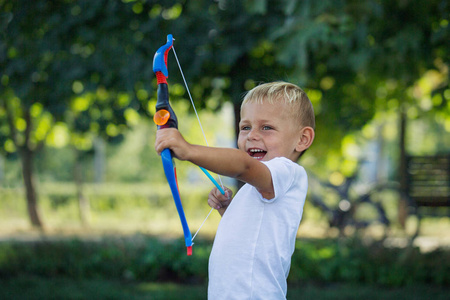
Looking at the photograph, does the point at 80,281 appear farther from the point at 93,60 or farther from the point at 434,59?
the point at 434,59

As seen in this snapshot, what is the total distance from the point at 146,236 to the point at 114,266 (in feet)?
2.52

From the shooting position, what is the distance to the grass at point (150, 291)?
5215mm

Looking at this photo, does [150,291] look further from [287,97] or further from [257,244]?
[287,97]

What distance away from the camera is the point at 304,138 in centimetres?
198

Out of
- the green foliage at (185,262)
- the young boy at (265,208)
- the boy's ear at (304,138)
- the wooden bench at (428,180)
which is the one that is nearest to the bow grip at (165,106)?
the young boy at (265,208)

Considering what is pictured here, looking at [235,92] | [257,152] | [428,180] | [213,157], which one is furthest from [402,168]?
[213,157]

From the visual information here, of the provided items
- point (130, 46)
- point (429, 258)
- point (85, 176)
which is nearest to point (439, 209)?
point (429, 258)

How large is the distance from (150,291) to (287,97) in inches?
162

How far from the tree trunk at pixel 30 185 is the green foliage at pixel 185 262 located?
3.02m

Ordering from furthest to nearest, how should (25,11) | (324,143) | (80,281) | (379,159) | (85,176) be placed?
(85,176), (379,159), (324,143), (80,281), (25,11)

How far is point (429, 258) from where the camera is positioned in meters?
5.92

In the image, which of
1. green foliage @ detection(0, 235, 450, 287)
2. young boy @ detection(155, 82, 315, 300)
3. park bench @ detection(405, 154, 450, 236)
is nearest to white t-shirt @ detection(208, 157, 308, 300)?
young boy @ detection(155, 82, 315, 300)

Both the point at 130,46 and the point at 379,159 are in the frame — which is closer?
the point at 130,46

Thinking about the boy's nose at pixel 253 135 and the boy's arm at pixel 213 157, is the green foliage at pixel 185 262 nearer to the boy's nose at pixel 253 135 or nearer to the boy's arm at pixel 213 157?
the boy's nose at pixel 253 135
